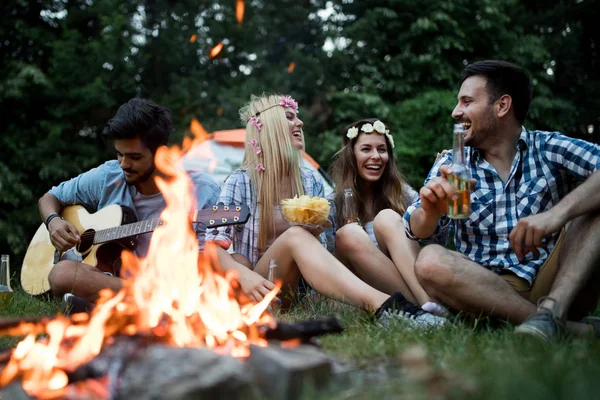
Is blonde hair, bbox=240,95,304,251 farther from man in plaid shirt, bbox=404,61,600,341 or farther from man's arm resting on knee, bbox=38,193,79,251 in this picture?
man's arm resting on knee, bbox=38,193,79,251

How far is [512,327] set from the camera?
2.83m

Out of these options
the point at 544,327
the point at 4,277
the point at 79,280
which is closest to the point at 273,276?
the point at 79,280

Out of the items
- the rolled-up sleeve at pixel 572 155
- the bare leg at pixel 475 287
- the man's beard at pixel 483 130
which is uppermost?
the man's beard at pixel 483 130

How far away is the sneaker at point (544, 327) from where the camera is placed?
2.43m

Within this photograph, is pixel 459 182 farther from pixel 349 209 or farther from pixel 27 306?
pixel 27 306

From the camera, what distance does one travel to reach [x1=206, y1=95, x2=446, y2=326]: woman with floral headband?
354 cm

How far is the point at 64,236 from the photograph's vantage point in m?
4.21

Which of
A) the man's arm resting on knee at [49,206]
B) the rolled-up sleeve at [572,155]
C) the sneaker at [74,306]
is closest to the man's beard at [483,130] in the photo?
the rolled-up sleeve at [572,155]

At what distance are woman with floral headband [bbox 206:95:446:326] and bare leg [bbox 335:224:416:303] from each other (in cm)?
23

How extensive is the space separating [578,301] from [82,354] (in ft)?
7.71

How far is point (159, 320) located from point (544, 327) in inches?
63.1

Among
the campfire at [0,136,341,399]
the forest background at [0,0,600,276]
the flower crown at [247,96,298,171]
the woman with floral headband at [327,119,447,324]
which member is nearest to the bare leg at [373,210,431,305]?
the woman with floral headband at [327,119,447,324]

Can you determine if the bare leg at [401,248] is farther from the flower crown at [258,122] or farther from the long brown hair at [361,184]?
the flower crown at [258,122]

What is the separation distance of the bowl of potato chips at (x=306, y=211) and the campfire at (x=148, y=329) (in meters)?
0.69
